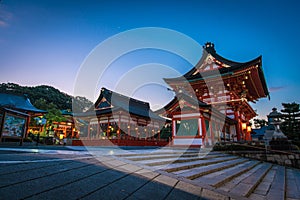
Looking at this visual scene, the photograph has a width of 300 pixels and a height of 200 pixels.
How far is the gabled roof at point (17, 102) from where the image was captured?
19.8 metres

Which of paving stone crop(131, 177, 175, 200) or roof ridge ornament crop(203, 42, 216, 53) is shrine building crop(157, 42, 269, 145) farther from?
paving stone crop(131, 177, 175, 200)

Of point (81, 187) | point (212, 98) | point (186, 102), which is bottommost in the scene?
point (81, 187)

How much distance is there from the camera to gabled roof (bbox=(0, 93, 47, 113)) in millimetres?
19844

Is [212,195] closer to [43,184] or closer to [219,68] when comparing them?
[43,184]

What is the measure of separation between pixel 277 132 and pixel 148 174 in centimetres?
1238

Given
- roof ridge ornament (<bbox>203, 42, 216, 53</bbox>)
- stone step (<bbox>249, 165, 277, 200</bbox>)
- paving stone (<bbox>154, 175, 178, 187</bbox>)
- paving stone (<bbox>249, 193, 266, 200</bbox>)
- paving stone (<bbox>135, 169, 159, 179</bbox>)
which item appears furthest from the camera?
roof ridge ornament (<bbox>203, 42, 216, 53</bbox>)

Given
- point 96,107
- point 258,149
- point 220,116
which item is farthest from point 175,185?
point 96,107

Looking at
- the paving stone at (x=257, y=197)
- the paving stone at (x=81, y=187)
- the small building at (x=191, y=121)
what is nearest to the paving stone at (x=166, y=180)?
the paving stone at (x=81, y=187)

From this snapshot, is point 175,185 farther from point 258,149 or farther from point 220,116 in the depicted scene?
point 220,116

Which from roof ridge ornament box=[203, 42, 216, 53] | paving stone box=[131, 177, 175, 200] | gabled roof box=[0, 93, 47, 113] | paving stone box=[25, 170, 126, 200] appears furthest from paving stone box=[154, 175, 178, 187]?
gabled roof box=[0, 93, 47, 113]

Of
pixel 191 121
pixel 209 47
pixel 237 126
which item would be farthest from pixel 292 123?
pixel 191 121

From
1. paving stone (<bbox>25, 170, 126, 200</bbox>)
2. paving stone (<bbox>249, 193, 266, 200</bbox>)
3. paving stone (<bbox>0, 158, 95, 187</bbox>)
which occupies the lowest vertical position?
paving stone (<bbox>249, 193, 266, 200</bbox>)

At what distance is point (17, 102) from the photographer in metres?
21.2

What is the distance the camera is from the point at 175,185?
2918 mm
